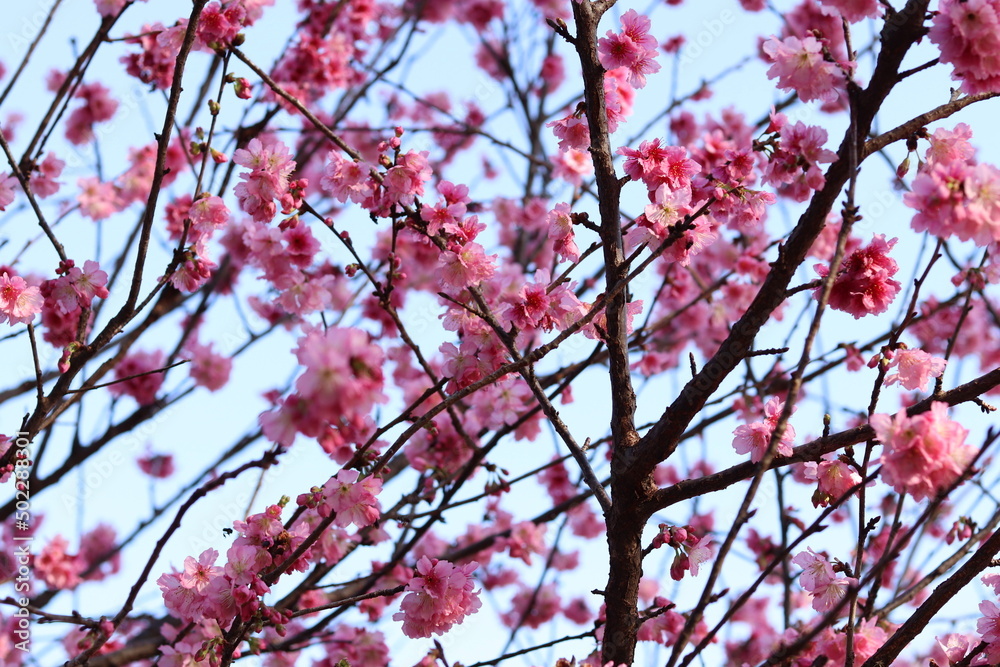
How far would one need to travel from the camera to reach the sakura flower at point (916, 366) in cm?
237

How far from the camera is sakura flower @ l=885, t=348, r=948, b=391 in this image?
7.77ft

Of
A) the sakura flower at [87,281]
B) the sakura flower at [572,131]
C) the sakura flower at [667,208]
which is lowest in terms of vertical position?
the sakura flower at [667,208]

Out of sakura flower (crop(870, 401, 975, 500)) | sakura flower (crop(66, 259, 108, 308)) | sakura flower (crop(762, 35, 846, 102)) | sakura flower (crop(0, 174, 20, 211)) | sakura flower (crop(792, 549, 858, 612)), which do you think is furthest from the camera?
sakura flower (crop(0, 174, 20, 211))

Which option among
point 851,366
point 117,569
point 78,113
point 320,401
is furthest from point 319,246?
point 117,569

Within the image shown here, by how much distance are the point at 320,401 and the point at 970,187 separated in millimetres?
1499

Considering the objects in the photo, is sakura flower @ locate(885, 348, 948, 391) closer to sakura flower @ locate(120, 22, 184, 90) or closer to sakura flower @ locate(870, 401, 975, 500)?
sakura flower @ locate(870, 401, 975, 500)

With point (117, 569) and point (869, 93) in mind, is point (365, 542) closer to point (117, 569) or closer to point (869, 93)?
point (869, 93)

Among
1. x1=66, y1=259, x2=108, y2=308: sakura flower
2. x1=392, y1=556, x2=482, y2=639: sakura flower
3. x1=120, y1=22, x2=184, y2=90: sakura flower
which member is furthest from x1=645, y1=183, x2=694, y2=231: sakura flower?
x1=120, y1=22, x2=184, y2=90: sakura flower

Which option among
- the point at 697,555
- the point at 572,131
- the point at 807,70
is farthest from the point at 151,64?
the point at 697,555

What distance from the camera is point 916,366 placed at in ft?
7.81

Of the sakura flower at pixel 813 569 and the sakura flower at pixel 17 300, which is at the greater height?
the sakura flower at pixel 17 300

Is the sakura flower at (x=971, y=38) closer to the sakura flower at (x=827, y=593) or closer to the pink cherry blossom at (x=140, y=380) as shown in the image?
the sakura flower at (x=827, y=593)

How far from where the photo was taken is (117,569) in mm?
6293
